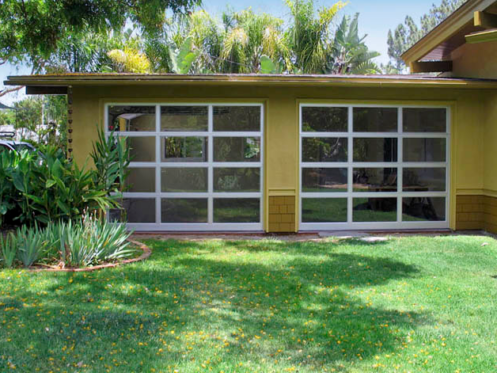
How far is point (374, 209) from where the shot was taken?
1084cm

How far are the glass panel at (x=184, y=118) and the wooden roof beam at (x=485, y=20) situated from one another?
5.19 metres

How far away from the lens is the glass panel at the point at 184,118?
10.5 m

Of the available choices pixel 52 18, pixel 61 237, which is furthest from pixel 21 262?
pixel 52 18

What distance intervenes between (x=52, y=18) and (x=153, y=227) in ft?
17.1

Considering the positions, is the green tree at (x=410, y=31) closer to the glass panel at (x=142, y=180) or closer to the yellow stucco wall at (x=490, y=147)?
the yellow stucco wall at (x=490, y=147)

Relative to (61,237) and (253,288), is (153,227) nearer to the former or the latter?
(61,237)

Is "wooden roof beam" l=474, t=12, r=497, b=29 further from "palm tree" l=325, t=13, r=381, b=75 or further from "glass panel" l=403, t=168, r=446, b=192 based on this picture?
"palm tree" l=325, t=13, r=381, b=75

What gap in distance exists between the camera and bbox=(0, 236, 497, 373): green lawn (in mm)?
4223

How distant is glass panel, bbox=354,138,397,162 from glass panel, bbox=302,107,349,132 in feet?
1.49

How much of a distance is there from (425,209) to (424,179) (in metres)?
0.62

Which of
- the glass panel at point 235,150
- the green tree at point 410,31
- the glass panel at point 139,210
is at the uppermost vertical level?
the green tree at point 410,31

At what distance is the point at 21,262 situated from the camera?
720 centimetres

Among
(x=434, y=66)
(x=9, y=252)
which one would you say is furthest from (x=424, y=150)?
(x=9, y=252)

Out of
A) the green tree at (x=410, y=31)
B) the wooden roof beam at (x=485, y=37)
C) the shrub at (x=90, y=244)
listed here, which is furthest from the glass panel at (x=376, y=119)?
the green tree at (x=410, y=31)
